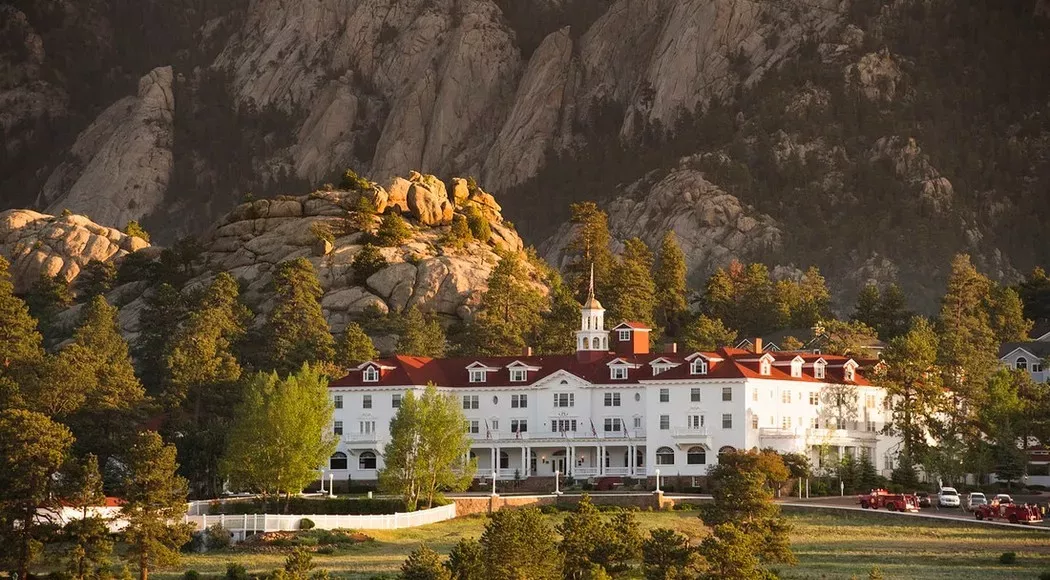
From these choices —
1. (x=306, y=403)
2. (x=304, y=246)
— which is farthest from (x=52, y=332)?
(x=306, y=403)

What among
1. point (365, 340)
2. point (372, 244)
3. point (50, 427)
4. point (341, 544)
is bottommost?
point (341, 544)

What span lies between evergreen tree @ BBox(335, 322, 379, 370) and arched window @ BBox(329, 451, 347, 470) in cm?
1205

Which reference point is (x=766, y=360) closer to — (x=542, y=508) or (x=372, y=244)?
(x=542, y=508)

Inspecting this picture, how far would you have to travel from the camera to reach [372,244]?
188m

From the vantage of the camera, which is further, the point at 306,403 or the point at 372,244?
the point at 372,244

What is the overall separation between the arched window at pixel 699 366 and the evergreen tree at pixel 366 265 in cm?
5130

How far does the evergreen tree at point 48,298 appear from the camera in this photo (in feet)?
632

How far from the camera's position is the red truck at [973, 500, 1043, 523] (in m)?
115

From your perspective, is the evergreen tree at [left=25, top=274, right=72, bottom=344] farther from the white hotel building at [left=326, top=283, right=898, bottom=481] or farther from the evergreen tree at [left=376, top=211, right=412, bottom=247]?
the white hotel building at [left=326, top=283, right=898, bottom=481]

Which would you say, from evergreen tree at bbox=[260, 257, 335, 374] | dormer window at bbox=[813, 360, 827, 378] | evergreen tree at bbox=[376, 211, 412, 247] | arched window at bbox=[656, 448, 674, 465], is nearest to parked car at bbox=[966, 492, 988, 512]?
dormer window at bbox=[813, 360, 827, 378]

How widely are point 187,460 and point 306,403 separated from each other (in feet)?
45.5

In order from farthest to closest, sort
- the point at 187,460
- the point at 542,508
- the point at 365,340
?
the point at 365,340 < the point at 187,460 < the point at 542,508

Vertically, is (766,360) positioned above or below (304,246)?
below

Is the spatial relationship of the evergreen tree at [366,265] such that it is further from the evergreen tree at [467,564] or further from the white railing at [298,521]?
the evergreen tree at [467,564]
